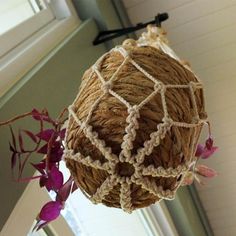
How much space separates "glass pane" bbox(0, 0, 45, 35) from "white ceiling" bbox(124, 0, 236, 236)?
49 cm

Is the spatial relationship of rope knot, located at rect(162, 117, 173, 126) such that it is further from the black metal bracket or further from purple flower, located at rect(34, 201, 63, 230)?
the black metal bracket

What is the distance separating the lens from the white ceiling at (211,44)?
1.61 metres

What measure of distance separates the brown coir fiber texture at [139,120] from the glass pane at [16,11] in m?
0.55

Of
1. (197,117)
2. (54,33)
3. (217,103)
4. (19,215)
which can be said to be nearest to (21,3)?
(54,33)

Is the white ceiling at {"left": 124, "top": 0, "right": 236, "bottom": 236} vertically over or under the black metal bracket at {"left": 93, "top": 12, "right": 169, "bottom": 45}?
under

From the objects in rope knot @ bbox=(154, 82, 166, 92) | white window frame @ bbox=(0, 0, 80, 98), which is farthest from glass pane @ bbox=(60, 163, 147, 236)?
rope knot @ bbox=(154, 82, 166, 92)

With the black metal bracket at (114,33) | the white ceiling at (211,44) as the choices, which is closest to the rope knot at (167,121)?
the black metal bracket at (114,33)

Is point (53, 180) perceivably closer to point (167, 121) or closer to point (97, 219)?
point (167, 121)

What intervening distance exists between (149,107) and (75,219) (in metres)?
1.06

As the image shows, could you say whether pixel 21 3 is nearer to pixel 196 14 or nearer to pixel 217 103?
pixel 196 14

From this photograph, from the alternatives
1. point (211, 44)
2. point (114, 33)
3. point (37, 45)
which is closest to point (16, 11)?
point (37, 45)

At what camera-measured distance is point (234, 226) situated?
7.04 ft

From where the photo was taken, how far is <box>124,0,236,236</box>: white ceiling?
1612mm

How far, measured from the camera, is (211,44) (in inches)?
65.7
